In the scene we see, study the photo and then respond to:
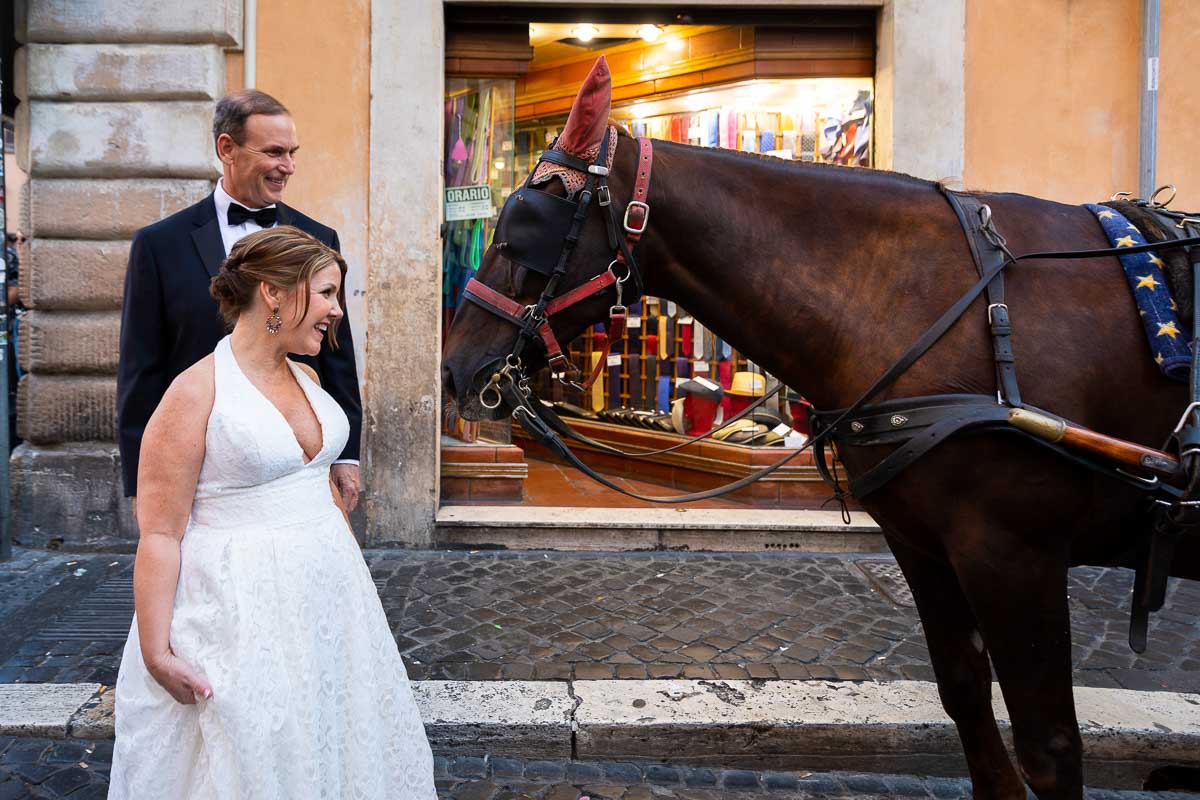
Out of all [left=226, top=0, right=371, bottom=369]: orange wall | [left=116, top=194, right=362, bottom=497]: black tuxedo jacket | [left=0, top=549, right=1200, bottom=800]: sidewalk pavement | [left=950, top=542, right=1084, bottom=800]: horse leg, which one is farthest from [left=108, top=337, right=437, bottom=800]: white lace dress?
[left=226, top=0, right=371, bottom=369]: orange wall

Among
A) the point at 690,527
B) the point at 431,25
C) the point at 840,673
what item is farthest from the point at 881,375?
the point at 431,25

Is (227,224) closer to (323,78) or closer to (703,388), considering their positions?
(323,78)

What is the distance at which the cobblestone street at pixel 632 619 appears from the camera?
11.9 feet

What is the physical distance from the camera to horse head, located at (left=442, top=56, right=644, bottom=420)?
7.25 ft

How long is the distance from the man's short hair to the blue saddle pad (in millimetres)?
2275

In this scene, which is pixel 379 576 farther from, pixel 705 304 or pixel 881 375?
pixel 881 375

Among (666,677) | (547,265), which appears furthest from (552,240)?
(666,677)

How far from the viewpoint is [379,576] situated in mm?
4973

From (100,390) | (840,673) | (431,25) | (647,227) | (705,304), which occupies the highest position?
(431,25)

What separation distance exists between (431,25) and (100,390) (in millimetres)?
3098

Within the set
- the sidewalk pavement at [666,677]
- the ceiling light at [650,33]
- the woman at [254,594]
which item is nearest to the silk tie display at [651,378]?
the ceiling light at [650,33]

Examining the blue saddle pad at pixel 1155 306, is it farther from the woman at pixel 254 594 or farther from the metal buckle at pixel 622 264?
the woman at pixel 254 594

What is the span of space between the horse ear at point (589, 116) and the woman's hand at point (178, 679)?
1.45m

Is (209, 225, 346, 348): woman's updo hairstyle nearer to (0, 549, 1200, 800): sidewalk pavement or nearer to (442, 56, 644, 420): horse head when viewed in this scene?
(442, 56, 644, 420): horse head
